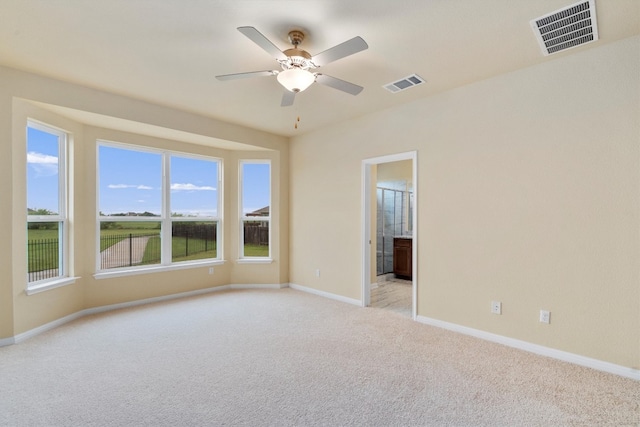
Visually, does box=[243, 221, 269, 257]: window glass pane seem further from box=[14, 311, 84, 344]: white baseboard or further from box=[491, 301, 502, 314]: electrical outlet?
box=[491, 301, 502, 314]: electrical outlet

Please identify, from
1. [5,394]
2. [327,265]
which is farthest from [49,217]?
[327,265]

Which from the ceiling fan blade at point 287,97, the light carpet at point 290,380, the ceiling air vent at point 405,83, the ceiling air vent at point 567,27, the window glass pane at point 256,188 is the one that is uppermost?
the ceiling air vent at point 405,83

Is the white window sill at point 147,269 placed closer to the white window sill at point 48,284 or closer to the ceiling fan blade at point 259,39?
the white window sill at point 48,284

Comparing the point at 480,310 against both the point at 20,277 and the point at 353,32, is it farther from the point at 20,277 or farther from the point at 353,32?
the point at 20,277

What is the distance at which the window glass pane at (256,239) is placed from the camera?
566 centimetres

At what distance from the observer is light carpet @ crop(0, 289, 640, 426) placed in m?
2.03

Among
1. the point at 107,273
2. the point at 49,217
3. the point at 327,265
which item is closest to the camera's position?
the point at 49,217

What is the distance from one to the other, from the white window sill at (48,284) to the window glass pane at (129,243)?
1.52 feet

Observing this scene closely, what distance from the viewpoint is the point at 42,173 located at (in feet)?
12.0

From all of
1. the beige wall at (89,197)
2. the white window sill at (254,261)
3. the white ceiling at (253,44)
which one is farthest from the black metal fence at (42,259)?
the white window sill at (254,261)

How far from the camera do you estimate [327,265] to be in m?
5.05

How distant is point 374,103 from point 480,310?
2.82m

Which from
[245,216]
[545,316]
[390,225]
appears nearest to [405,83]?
[545,316]

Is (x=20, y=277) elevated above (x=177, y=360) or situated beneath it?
elevated above
